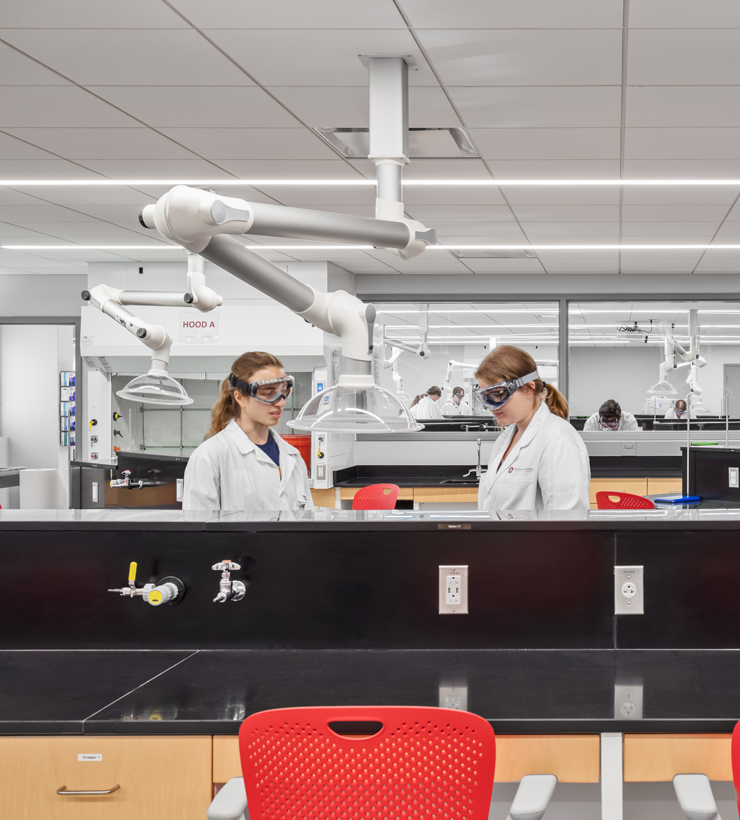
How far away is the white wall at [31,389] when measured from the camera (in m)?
10.1

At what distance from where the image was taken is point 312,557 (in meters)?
2.07

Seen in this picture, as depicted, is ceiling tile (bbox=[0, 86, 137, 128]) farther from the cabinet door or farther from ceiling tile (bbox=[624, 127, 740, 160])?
the cabinet door

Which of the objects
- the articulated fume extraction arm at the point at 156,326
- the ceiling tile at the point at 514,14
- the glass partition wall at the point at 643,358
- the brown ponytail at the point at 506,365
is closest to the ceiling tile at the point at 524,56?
the ceiling tile at the point at 514,14

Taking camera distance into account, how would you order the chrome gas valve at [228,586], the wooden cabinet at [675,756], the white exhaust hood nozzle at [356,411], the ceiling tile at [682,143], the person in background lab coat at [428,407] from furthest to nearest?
1. the person in background lab coat at [428,407]
2. the ceiling tile at [682,143]
3. the chrome gas valve at [228,586]
4. the white exhaust hood nozzle at [356,411]
5. the wooden cabinet at [675,756]

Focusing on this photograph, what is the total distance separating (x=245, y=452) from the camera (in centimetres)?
289

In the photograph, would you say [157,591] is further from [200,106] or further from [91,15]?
[200,106]

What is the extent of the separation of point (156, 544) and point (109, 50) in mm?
1666

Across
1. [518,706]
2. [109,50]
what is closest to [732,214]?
[109,50]

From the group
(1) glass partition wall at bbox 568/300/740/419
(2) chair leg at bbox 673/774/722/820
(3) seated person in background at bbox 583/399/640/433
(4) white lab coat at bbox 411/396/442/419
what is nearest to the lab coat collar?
(2) chair leg at bbox 673/774/722/820

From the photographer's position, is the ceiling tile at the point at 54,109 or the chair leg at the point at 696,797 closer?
the chair leg at the point at 696,797

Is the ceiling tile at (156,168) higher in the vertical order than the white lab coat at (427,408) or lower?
higher

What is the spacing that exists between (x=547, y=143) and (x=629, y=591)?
85.1 inches

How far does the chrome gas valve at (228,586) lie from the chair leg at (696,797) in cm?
111

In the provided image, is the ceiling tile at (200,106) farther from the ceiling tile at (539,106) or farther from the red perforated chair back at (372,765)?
the red perforated chair back at (372,765)
